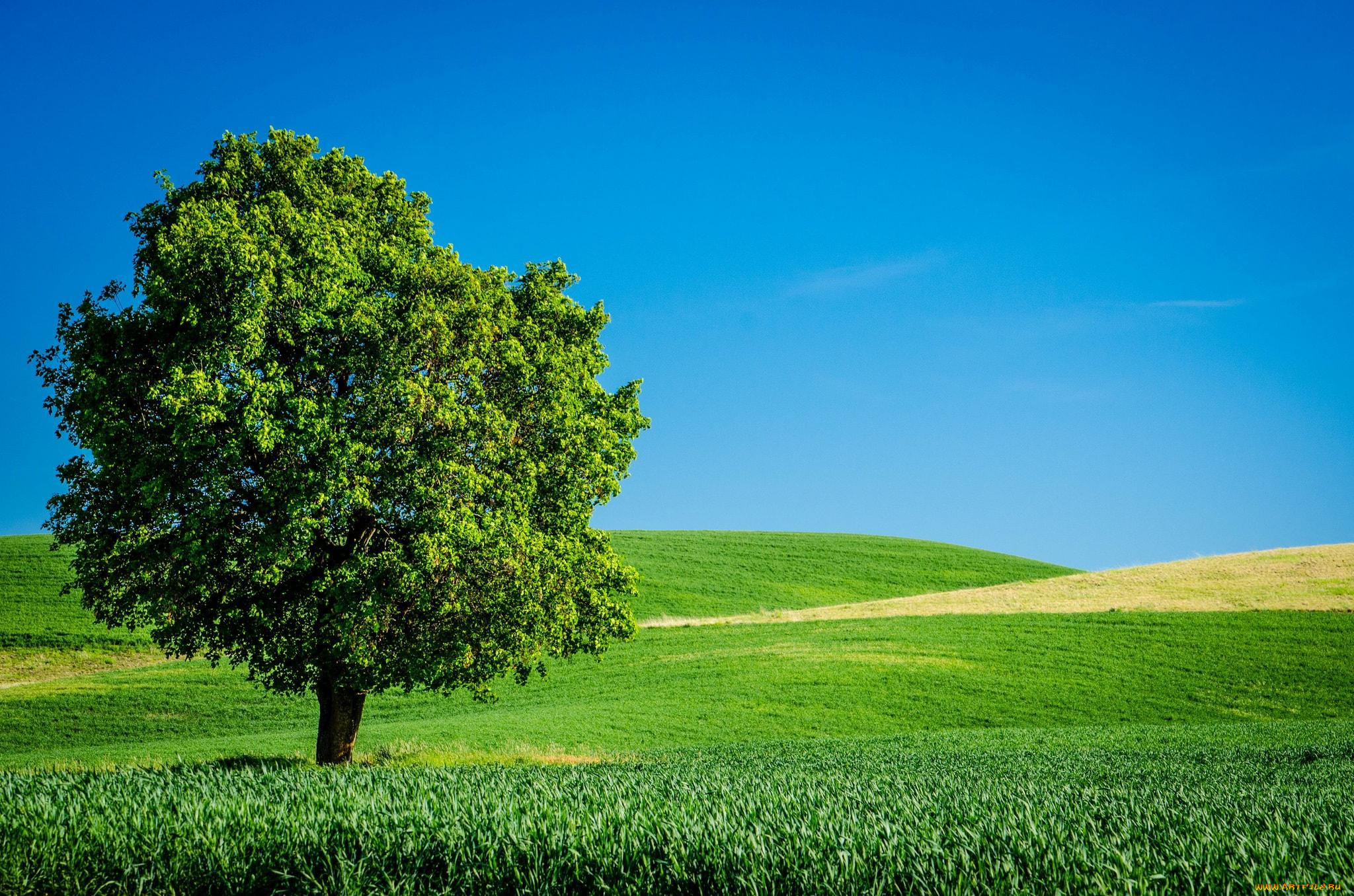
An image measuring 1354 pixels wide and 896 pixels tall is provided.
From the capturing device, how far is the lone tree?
1681 cm

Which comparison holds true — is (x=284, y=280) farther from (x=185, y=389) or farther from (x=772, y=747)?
(x=772, y=747)

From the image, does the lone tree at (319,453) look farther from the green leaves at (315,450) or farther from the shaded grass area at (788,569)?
the shaded grass area at (788,569)

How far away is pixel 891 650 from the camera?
42.9m

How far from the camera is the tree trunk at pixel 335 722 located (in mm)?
19531

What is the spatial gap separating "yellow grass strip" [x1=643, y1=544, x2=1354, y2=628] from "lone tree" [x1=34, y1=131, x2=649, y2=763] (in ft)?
122

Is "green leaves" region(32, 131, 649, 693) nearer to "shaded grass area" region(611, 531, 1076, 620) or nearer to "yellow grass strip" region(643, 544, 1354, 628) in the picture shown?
"yellow grass strip" region(643, 544, 1354, 628)

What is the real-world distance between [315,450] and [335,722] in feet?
24.5

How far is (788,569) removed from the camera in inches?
3219

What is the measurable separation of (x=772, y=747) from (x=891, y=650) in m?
20.7

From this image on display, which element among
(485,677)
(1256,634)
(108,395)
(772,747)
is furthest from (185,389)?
(1256,634)

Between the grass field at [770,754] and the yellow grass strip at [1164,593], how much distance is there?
409 millimetres

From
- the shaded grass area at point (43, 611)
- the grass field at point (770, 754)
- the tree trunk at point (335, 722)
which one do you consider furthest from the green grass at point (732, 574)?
the tree trunk at point (335, 722)

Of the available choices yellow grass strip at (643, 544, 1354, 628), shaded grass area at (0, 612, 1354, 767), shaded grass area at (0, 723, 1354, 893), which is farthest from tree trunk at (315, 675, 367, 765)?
yellow grass strip at (643, 544, 1354, 628)

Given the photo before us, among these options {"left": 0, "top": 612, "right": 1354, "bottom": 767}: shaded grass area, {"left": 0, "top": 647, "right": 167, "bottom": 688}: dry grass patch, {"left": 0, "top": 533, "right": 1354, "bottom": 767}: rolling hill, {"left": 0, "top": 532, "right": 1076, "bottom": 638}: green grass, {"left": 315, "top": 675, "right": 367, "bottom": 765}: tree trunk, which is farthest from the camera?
{"left": 0, "top": 532, "right": 1076, "bottom": 638}: green grass
